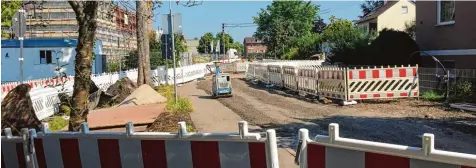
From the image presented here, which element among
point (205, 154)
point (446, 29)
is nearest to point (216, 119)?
point (205, 154)

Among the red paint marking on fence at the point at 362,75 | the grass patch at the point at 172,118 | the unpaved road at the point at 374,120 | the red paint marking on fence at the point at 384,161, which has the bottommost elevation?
the unpaved road at the point at 374,120

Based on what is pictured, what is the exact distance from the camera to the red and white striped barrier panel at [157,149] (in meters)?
4.25

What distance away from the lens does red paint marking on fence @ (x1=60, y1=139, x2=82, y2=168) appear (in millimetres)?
5356

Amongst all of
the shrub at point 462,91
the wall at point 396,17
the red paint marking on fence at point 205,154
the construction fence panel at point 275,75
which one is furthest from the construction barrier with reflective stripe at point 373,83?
the wall at point 396,17

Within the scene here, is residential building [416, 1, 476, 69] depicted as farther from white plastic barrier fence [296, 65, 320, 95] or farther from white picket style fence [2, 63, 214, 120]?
white picket style fence [2, 63, 214, 120]

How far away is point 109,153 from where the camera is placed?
16.9 ft

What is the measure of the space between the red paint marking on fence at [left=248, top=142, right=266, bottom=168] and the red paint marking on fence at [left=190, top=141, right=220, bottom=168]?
1.22ft

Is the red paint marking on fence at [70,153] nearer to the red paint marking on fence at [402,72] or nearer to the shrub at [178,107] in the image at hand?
the shrub at [178,107]

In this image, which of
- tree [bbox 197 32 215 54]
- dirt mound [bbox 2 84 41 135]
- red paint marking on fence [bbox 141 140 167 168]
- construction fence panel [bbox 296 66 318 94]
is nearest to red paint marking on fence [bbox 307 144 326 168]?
red paint marking on fence [bbox 141 140 167 168]

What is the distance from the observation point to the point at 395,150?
10.6 ft

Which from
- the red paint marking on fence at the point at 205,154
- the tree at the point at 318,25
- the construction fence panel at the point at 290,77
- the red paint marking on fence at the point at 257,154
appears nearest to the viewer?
the red paint marking on fence at the point at 257,154

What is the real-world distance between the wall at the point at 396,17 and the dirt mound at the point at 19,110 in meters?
51.2

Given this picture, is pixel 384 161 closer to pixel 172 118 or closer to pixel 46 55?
pixel 172 118

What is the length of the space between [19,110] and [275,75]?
1631cm
